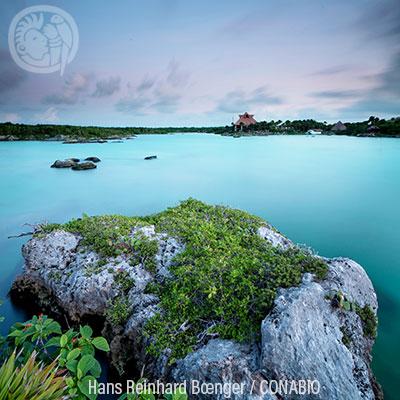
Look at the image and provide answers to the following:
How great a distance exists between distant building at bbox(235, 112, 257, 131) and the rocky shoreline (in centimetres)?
7596

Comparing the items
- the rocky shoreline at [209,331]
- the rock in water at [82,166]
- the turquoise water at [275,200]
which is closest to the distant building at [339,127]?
the turquoise water at [275,200]

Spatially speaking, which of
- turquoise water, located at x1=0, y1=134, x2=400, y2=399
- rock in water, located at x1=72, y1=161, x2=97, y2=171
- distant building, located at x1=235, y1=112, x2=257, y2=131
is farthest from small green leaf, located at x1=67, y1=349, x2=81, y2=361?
distant building, located at x1=235, y1=112, x2=257, y2=131

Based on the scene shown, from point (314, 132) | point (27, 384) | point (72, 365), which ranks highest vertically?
point (314, 132)

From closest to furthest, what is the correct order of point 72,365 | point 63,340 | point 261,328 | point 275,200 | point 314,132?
1. point 72,365
2. point 63,340
3. point 261,328
4. point 275,200
5. point 314,132

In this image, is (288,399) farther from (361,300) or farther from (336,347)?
(361,300)

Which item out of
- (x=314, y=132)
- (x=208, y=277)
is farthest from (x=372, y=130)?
(x=208, y=277)

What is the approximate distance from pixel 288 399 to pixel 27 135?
63048 millimetres

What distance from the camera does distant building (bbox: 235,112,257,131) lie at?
77375 millimetres

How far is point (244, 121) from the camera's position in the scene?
77688mm

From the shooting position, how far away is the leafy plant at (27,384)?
192cm

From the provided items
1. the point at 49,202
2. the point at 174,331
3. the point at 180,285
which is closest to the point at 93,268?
the point at 180,285

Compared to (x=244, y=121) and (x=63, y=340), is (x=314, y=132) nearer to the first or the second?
(x=244, y=121)

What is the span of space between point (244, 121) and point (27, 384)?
265 feet

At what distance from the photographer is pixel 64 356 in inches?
97.7
